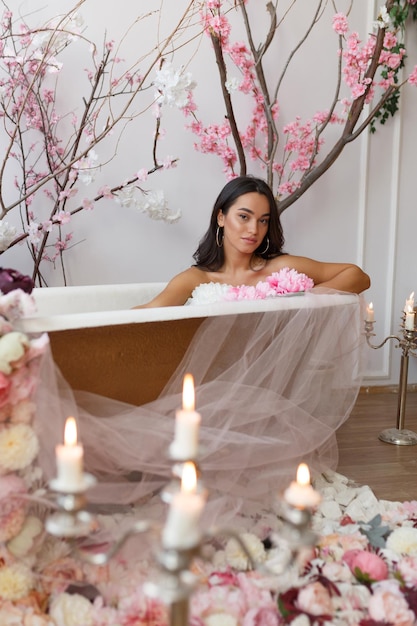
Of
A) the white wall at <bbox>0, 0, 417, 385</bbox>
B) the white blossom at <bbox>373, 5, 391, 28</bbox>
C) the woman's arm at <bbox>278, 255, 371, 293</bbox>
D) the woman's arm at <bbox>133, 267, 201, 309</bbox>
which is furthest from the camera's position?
the white wall at <bbox>0, 0, 417, 385</bbox>

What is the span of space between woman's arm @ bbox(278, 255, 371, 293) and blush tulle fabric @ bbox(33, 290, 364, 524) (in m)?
→ 0.21

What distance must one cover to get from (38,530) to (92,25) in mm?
2463

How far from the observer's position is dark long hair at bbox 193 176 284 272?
2.60m

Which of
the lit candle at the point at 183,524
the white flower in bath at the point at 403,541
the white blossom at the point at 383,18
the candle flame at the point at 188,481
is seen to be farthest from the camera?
the white blossom at the point at 383,18

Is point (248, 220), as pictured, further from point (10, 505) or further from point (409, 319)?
point (10, 505)

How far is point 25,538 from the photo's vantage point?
1.46 metres

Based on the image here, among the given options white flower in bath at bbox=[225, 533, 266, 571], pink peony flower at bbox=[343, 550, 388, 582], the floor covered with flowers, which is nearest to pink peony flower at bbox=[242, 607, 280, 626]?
the floor covered with flowers

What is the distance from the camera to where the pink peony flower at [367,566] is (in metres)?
1.62

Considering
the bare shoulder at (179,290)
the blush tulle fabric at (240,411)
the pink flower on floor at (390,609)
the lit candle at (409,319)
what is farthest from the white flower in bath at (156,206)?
the pink flower on floor at (390,609)

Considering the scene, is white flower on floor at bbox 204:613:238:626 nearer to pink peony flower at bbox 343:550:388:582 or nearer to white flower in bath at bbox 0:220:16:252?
pink peony flower at bbox 343:550:388:582

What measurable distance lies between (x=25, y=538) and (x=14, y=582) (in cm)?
10

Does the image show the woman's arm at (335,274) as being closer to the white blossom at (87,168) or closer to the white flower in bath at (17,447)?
the white blossom at (87,168)

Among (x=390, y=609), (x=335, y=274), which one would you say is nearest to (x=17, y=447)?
(x=390, y=609)

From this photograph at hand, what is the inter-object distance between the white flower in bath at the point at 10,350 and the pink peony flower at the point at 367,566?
100 cm
